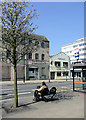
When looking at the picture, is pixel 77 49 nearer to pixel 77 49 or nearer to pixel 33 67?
pixel 77 49

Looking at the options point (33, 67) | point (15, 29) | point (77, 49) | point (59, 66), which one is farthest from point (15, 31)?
point (77, 49)

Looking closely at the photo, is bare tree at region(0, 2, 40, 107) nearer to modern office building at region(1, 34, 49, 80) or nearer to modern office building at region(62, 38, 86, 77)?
modern office building at region(1, 34, 49, 80)

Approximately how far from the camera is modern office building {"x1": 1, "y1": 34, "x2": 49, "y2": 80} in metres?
32.1

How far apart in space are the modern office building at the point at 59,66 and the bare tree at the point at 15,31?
32.9 metres

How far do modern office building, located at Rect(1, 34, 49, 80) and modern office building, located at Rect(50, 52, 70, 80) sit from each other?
2.38 m

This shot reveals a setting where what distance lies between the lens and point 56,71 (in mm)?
42250

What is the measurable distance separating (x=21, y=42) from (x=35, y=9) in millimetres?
2126

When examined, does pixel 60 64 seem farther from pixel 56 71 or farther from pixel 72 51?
pixel 72 51

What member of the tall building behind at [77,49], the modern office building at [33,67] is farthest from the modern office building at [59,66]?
the tall building behind at [77,49]


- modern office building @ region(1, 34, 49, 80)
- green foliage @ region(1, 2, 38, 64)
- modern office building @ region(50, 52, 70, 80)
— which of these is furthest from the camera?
modern office building @ region(50, 52, 70, 80)

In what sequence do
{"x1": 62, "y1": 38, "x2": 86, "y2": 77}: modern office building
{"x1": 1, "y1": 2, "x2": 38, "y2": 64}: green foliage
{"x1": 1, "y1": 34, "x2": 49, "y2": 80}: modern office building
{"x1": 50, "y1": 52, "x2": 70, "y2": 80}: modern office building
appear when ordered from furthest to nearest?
{"x1": 62, "y1": 38, "x2": 86, "y2": 77}: modern office building < {"x1": 50, "y1": 52, "x2": 70, "y2": 80}: modern office building < {"x1": 1, "y1": 34, "x2": 49, "y2": 80}: modern office building < {"x1": 1, "y1": 2, "x2": 38, "y2": 64}: green foliage

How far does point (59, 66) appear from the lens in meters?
43.5

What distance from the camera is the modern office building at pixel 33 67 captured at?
3212 centimetres

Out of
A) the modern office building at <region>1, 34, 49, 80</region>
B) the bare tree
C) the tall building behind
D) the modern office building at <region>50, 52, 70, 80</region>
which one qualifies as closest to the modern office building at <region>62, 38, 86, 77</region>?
the tall building behind
